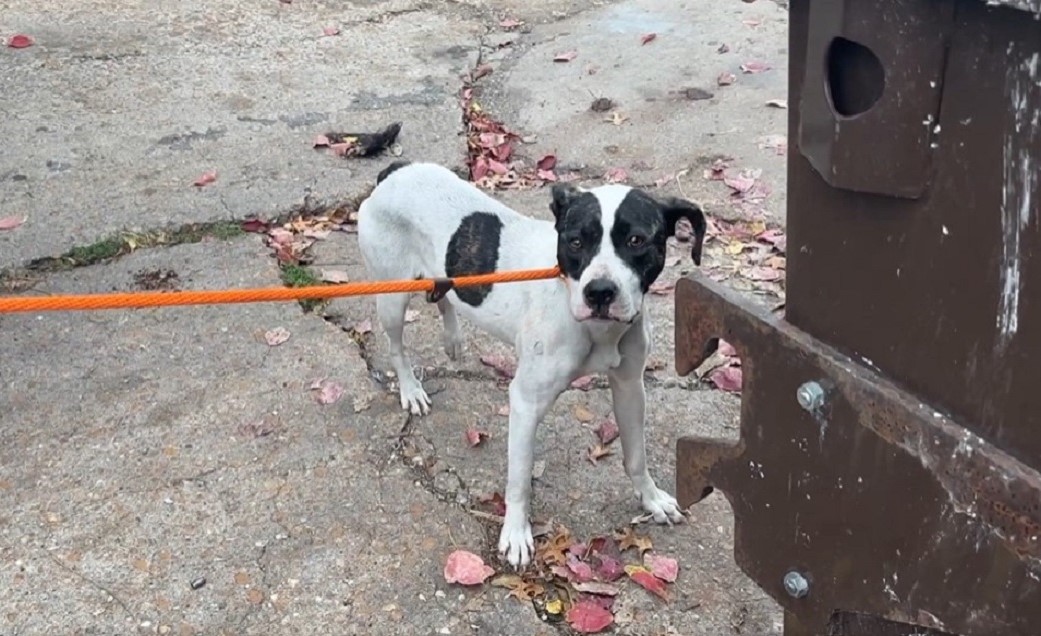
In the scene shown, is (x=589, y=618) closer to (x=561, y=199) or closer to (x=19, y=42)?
(x=561, y=199)

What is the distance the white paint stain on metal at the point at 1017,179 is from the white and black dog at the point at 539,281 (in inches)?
69.3

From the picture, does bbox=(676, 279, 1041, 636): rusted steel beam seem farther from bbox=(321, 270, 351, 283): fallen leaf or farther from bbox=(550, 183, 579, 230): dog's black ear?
bbox=(321, 270, 351, 283): fallen leaf

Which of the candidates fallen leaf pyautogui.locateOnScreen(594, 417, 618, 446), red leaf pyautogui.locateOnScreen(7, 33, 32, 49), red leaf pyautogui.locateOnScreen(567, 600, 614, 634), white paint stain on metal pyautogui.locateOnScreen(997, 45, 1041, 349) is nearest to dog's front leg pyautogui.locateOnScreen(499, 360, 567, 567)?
red leaf pyautogui.locateOnScreen(567, 600, 614, 634)

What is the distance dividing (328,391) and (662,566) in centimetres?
160

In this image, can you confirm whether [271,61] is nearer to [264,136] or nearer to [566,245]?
[264,136]

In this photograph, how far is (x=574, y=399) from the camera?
15.0 feet

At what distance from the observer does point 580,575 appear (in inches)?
145

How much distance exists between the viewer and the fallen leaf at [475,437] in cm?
430

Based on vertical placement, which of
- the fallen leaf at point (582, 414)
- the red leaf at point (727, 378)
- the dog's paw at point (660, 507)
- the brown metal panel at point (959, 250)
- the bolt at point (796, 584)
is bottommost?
the dog's paw at point (660, 507)

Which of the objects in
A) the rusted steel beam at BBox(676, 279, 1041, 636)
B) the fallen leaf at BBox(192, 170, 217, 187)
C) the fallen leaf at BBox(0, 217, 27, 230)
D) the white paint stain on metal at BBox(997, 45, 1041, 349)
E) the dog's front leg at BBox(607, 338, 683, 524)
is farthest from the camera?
the fallen leaf at BBox(192, 170, 217, 187)

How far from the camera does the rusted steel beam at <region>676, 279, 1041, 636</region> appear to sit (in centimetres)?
162

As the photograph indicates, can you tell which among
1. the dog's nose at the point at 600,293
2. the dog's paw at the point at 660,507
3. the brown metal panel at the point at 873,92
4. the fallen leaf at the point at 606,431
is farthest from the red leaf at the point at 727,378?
the brown metal panel at the point at 873,92

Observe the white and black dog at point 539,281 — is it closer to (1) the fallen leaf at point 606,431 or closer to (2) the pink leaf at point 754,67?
(1) the fallen leaf at point 606,431

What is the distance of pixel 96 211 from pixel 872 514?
5049 millimetres
